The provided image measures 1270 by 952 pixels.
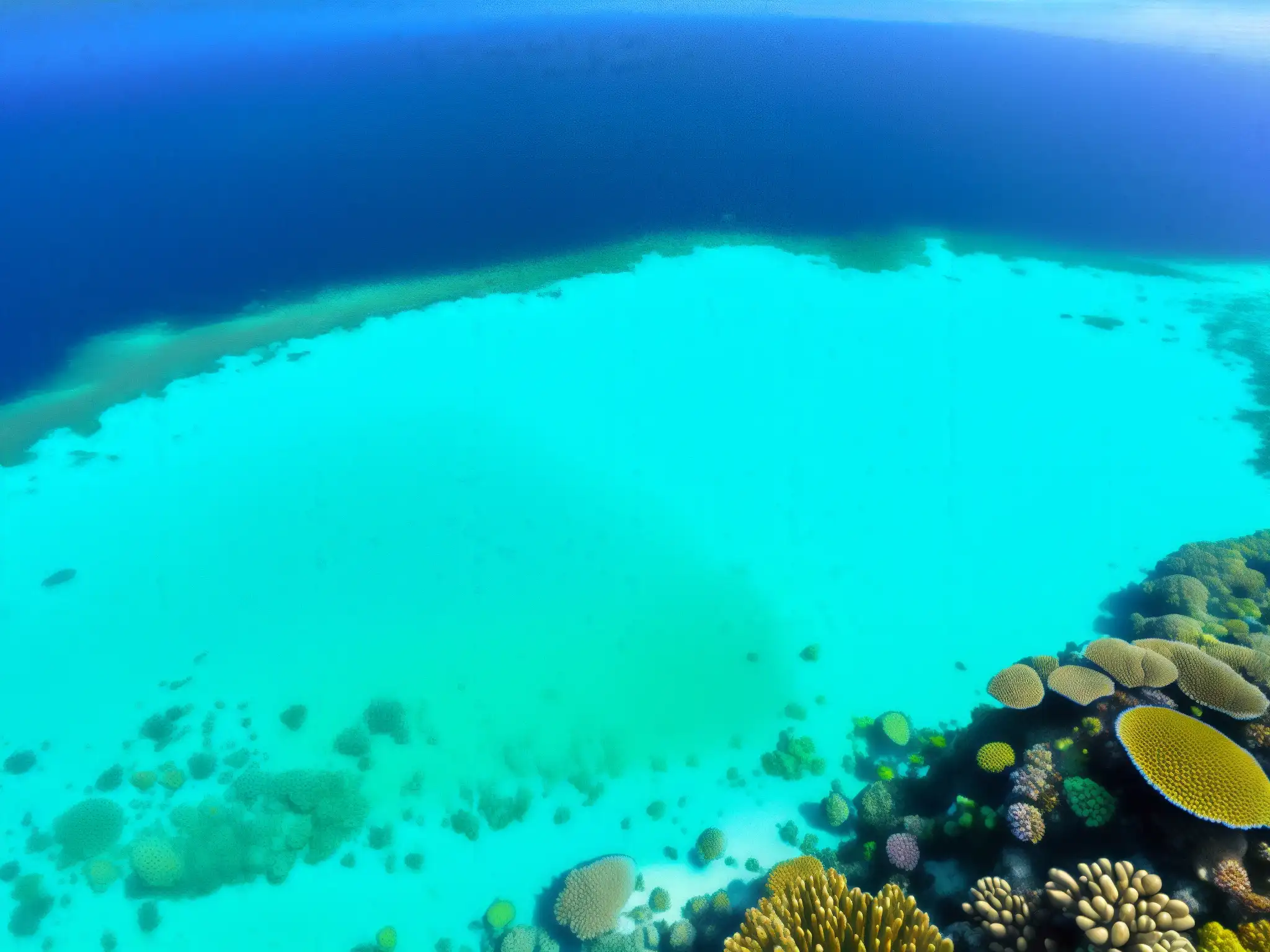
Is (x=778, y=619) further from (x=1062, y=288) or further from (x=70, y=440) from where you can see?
(x=70, y=440)

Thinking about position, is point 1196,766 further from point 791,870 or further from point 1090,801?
point 791,870

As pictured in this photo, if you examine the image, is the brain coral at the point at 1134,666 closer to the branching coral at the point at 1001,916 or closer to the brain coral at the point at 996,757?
the brain coral at the point at 996,757

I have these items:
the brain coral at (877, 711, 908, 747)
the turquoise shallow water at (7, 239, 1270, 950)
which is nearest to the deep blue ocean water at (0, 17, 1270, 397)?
the turquoise shallow water at (7, 239, 1270, 950)

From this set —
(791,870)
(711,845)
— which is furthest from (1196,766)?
(711,845)

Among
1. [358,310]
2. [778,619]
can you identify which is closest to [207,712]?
[778,619]

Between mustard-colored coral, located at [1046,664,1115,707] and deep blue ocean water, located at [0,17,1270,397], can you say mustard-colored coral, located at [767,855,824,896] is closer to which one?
mustard-colored coral, located at [1046,664,1115,707]

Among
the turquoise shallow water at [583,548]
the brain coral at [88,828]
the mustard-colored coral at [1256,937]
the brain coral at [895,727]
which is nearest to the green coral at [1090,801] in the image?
the mustard-colored coral at [1256,937]
